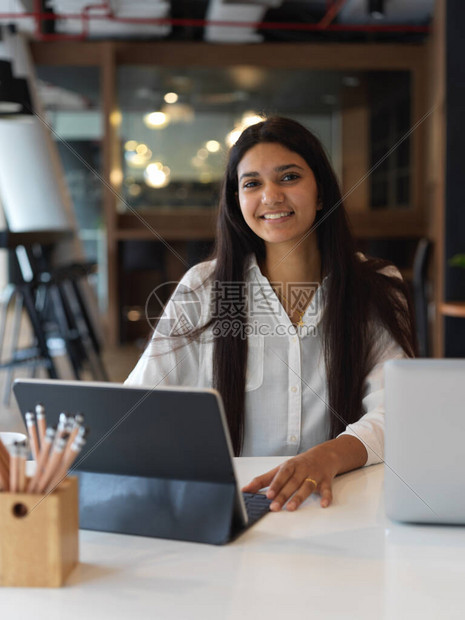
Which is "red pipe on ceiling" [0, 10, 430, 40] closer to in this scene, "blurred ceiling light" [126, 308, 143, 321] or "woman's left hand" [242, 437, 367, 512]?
"blurred ceiling light" [126, 308, 143, 321]

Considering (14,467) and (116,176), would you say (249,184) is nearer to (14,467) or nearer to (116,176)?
(14,467)

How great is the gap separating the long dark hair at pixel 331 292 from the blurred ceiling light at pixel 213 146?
5228 millimetres

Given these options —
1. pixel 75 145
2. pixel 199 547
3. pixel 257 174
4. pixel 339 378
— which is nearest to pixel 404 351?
pixel 339 378

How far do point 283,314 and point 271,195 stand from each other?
0.24m

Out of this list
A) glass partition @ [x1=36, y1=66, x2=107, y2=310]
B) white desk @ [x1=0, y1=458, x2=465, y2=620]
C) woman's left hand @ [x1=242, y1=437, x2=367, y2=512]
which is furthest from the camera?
glass partition @ [x1=36, y1=66, x2=107, y2=310]

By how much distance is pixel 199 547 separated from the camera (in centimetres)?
88

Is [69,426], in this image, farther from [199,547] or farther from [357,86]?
[357,86]

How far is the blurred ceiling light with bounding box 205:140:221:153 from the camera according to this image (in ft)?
22.1

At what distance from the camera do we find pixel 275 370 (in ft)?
5.00

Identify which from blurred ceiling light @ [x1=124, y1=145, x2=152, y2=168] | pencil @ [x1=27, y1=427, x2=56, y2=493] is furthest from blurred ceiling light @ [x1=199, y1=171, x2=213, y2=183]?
pencil @ [x1=27, y1=427, x2=56, y2=493]

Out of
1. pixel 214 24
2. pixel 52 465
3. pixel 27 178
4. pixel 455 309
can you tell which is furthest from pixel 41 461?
pixel 27 178

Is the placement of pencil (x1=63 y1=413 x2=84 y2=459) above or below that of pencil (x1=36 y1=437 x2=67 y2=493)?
above

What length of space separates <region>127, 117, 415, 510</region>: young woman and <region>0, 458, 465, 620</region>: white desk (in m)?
0.52

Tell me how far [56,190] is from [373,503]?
18.5ft
